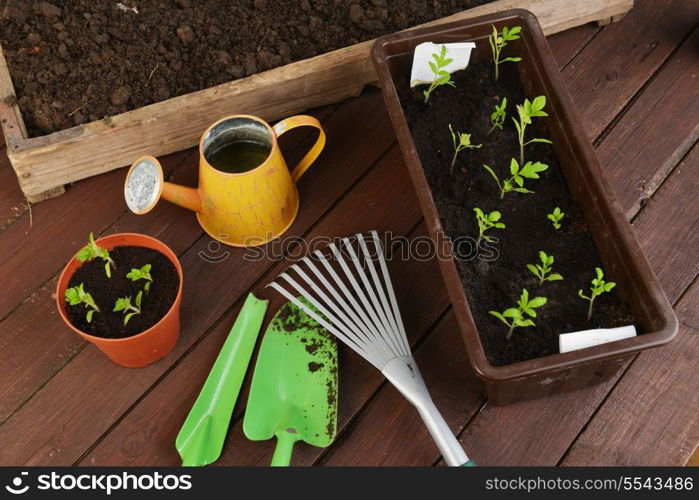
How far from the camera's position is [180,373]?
4.51 feet

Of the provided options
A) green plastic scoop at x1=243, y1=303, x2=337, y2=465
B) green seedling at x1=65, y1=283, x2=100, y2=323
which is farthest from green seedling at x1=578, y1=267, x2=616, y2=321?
green seedling at x1=65, y1=283, x2=100, y2=323

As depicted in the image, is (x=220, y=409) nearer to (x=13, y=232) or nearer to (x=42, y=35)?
(x=13, y=232)

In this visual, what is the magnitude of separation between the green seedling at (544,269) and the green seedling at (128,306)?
24.2 inches

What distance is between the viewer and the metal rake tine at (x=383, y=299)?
52.0 inches

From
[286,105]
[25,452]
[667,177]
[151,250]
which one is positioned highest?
[667,177]

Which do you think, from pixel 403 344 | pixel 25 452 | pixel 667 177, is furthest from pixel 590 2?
pixel 25 452

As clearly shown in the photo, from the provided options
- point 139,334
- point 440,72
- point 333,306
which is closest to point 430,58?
point 440,72

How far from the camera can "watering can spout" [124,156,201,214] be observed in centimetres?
130

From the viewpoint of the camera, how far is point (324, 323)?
134cm

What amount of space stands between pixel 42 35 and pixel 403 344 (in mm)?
933

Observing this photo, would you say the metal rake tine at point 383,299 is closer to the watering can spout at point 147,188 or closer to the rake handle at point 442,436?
the rake handle at point 442,436

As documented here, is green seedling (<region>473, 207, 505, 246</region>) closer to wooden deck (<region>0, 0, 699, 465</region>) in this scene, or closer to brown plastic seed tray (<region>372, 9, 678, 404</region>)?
brown plastic seed tray (<region>372, 9, 678, 404</region>)

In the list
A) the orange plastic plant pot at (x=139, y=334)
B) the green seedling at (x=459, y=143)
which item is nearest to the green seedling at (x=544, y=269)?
the green seedling at (x=459, y=143)
